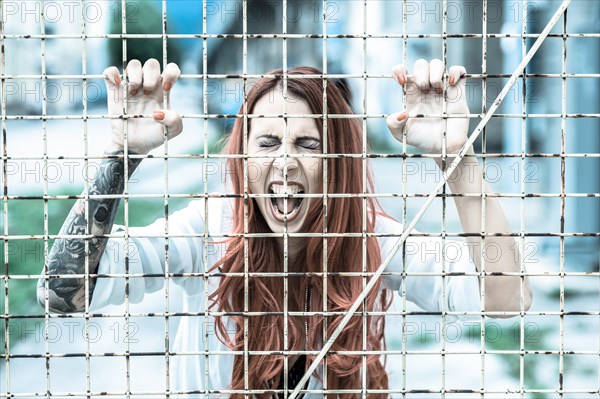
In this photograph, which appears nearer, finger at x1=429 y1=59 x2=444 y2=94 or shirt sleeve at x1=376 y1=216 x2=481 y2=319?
finger at x1=429 y1=59 x2=444 y2=94

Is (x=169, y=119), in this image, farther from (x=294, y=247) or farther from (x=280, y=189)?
(x=294, y=247)

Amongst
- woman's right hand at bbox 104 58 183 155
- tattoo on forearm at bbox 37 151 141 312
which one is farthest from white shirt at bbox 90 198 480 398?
woman's right hand at bbox 104 58 183 155

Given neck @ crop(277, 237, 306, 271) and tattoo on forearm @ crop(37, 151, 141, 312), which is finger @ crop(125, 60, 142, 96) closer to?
tattoo on forearm @ crop(37, 151, 141, 312)

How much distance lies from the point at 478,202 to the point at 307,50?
1092mm

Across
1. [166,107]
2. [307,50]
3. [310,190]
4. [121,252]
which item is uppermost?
[307,50]

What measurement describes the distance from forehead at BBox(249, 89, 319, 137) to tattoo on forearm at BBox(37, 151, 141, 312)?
47 cm

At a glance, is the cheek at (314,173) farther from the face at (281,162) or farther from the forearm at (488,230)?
the forearm at (488,230)

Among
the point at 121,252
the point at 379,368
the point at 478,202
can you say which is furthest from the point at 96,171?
the point at 379,368

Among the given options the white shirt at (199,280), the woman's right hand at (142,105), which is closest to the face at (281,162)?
the white shirt at (199,280)

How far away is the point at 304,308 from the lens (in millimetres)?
1628

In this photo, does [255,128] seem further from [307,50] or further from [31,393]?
[31,393]

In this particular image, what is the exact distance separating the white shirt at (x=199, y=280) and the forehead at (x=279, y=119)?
23 centimetres

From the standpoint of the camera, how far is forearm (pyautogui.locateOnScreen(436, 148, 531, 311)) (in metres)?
1.21

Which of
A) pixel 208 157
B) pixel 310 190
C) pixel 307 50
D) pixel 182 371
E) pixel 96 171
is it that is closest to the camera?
pixel 208 157
